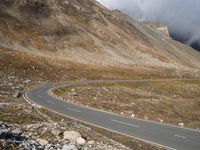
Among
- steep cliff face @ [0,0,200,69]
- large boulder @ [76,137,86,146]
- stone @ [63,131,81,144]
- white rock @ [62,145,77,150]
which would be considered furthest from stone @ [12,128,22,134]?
steep cliff face @ [0,0,200,69]

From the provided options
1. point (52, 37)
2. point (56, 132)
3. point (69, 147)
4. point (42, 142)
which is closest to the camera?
point (69, 147)

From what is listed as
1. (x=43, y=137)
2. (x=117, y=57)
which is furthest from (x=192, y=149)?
(x=117, y=57)

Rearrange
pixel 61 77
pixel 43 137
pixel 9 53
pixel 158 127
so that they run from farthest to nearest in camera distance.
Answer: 1. pixel 9 53
2. pixel 61 77
3. pixel 158 127
4. pixel 43 137

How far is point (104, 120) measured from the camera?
3375 centimetres

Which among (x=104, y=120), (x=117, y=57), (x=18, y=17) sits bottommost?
(x=104, y=120)

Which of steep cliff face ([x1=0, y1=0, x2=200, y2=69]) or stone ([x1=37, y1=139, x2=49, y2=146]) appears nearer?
stone ([x1=37, y1=139, x2=49, y2=146])

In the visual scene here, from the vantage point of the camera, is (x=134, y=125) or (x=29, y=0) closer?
(x=134, y=125)

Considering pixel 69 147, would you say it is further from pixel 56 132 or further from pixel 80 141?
pixel 56 132

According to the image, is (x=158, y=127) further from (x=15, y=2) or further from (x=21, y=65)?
(x=15, y=2)

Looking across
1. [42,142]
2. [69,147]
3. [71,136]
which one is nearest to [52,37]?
[71,136]

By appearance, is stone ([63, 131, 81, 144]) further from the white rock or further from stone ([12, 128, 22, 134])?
stone ([12, 128, 22, 134])

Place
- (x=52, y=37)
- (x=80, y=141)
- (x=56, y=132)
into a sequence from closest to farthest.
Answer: (x=80, y=141), (x=56, y=132), (x=52, y=37)

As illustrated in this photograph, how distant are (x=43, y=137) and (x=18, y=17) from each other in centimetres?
16366

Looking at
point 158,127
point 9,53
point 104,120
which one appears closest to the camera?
point 158,127
